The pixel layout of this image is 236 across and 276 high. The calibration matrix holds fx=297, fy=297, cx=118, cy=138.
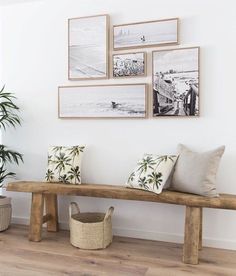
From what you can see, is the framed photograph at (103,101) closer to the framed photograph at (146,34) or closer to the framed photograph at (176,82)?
the framed photograph at (176,82)

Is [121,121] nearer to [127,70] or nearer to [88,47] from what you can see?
[127,70]

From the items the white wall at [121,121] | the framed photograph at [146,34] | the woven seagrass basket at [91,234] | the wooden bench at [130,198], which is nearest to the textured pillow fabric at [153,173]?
the wooden bench at [130,198]

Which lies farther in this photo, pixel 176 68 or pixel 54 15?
pixel 54 15

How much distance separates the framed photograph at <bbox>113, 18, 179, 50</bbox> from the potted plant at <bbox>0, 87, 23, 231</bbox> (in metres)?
1.31

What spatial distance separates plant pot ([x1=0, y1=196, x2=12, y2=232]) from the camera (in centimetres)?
304

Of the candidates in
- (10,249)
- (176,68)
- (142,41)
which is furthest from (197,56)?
(10,249)

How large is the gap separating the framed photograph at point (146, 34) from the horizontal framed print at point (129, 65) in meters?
0.09

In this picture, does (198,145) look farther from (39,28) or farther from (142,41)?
(39,28)

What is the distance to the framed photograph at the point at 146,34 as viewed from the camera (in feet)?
9.09

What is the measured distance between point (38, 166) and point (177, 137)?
5.04 feet

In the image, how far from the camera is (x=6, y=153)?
3.11 meters

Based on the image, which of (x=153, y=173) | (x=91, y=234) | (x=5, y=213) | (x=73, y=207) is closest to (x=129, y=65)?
(x=153, y=173)

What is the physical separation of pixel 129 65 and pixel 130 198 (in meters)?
1.28

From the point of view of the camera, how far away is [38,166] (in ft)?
10.7
